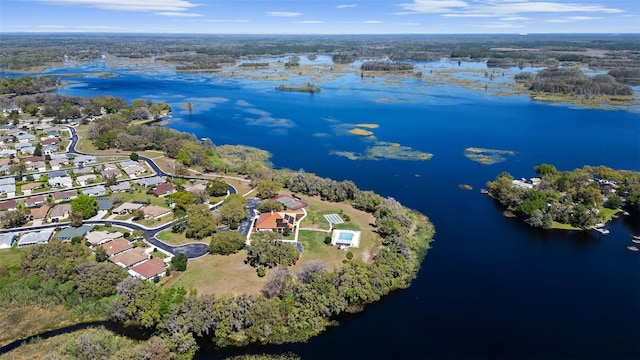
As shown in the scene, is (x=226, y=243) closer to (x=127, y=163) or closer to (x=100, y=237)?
(x=100, y=237)

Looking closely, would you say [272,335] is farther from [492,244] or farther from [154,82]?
[154,82]

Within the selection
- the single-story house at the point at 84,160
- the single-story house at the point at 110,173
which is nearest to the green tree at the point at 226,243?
the single-story house at the point at 110,173

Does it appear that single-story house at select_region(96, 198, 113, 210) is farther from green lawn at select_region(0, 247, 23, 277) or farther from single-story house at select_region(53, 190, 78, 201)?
green lawn at select_region(0, 247, 23, 277)

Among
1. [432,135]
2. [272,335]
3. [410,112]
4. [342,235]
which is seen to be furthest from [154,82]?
[272,335]

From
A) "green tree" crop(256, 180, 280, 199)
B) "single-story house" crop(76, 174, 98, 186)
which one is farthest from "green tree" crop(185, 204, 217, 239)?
"single-story house" crop(76, 174, 98, 186)

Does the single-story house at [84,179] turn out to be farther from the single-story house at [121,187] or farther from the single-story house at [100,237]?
the single-story house at [100,237]

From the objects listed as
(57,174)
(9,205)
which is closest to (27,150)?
(57,174)
